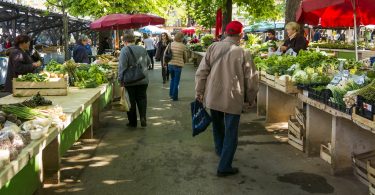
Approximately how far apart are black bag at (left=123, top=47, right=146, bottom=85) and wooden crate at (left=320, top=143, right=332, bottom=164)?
3473 millimetres

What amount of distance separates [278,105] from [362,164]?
147 inches

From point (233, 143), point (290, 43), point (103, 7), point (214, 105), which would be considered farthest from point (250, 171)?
point (103, 7)

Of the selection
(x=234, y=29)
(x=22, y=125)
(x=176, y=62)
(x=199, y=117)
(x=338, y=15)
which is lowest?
(x=199, y=117)

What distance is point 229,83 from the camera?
18.1ft

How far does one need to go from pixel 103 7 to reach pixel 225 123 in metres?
17.0

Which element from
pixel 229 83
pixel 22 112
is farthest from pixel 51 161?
pixel 229 83

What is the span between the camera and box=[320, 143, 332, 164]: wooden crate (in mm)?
6064

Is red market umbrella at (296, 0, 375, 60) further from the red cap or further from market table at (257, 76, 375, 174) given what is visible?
the red cap

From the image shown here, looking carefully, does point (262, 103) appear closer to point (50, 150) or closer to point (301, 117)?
point (301, 117)

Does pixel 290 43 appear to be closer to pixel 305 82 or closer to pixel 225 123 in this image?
pixel 305 82

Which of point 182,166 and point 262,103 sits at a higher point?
point 262,103

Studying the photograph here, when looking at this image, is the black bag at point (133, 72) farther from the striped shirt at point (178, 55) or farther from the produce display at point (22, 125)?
the striped shirt at point (178, 55)

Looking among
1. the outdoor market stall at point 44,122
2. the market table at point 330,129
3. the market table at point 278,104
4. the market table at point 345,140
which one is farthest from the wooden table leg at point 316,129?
the outdoor market stall at point 44,122

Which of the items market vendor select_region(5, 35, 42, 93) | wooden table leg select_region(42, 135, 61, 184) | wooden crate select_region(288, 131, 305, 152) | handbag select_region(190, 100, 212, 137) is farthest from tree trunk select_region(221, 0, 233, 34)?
wooden table leg select_region(42, 135, 61, 184)
